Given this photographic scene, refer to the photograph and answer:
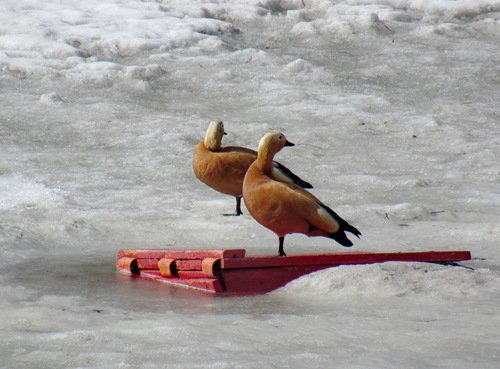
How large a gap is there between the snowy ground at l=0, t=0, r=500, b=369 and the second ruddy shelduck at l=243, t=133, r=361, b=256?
1.85 feet

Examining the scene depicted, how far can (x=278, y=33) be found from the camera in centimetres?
1402

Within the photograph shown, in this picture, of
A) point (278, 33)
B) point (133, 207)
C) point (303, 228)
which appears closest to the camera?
point (303, 228)

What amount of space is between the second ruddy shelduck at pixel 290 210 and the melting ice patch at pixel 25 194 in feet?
6.94

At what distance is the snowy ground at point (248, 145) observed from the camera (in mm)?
4652

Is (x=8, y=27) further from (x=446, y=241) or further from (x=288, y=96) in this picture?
(x=446, y=241)

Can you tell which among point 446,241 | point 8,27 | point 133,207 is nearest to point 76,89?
point 8,27

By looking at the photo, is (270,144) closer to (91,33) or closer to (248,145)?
(248,145)

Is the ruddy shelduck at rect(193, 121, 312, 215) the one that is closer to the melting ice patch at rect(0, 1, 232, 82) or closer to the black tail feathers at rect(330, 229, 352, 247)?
the black tail feathers at rect(330, 229, 352, 247)

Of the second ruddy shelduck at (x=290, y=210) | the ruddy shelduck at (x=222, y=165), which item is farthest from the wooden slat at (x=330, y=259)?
the ruddy shelduck at (x=222, y=165)

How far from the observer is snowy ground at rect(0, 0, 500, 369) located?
465 cm

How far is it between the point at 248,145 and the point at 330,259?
439 cm

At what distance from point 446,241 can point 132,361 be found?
12.1ft

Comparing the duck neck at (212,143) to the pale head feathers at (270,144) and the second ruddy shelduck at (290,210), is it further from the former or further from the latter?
the second ruddy shelduck at (290,210)

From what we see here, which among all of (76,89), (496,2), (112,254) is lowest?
(112,254)
